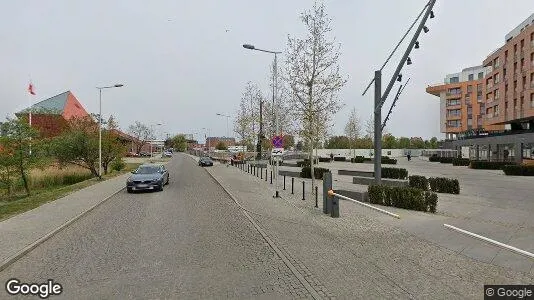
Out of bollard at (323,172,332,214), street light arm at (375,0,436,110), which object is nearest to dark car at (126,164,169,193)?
bollard at (323,172,332,214)

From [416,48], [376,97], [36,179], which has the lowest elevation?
[36,179]

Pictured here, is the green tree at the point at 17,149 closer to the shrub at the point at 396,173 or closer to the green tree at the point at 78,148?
the green tree at the point at 78,148

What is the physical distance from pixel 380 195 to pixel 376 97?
150 inches

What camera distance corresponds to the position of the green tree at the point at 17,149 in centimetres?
2050

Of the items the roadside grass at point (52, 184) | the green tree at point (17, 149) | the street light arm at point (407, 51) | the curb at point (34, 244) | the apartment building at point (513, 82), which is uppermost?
the apartment building at point (513, 82)

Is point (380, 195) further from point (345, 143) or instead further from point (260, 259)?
point (345, 143)

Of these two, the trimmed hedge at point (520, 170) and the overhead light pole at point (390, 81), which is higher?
the overhead light pole at point (390, 81)

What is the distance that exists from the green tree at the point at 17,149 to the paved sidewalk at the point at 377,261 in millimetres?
16126

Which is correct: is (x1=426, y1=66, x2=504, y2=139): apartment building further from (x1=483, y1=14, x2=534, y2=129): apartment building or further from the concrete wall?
(x1=483, y1=14, x2=534, y2=129): apartment building

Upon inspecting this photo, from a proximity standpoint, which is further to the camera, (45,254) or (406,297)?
(45,254)

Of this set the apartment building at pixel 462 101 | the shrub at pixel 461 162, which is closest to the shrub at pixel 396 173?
the shrub at pixel 461 162

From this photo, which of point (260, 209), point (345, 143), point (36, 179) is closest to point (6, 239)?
point (260, 209)

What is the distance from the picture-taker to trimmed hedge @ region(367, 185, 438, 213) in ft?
39.7

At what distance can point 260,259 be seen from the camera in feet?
23.5
